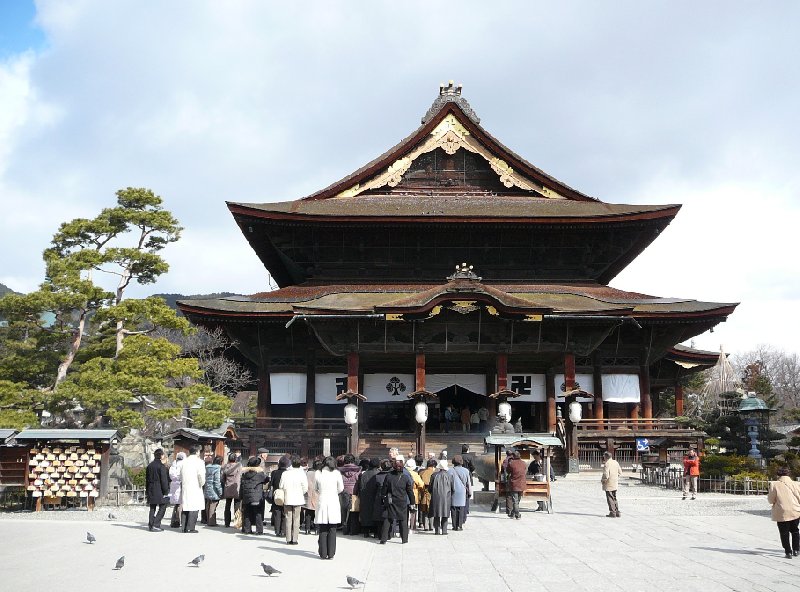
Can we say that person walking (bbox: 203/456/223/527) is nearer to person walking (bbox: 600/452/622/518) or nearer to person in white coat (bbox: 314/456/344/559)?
person in white coat (bbox: 314/456/344/559)

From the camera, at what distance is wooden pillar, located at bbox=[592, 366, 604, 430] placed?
28997mm

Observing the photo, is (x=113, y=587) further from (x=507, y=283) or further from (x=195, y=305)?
(x=507, y=283)

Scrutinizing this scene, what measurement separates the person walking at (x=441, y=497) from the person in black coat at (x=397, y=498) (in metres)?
0.94

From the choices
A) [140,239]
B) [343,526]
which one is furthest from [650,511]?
[140,239]

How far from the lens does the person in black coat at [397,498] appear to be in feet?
43.2

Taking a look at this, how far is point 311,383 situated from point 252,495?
15764 millimetres

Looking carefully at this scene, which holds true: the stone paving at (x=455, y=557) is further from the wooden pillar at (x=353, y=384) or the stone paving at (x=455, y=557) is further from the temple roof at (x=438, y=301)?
the temple roof at (x=438, y=301)

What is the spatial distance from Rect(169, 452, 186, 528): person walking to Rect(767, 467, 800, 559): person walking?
38.0 feet

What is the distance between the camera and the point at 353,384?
27.0m

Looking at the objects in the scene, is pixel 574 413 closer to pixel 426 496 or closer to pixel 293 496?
pixel 426 496

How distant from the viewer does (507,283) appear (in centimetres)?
3228

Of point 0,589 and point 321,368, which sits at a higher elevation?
point 321,368

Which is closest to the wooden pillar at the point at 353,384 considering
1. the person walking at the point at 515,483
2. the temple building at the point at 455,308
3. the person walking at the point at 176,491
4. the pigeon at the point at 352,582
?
the temple building at the point at 455,308

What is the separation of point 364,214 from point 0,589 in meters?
22.7
